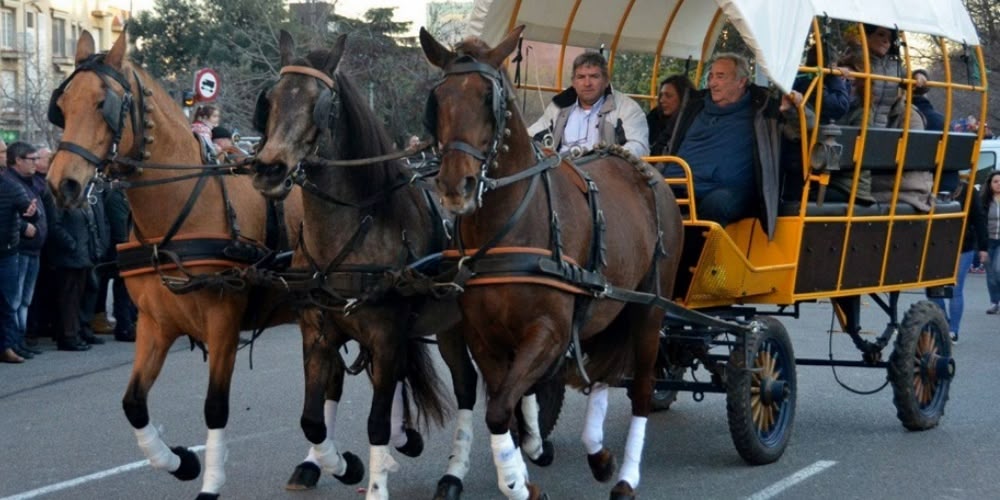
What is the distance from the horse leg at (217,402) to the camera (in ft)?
21.6

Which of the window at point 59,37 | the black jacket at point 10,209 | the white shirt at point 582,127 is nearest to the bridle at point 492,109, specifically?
the white shirt at point 582,127

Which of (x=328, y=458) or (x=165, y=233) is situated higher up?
(x=165, y=233)

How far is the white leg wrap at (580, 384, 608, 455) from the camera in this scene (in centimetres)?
700

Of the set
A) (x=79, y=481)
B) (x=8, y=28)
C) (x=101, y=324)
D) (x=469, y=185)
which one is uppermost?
(x=469, y=185)

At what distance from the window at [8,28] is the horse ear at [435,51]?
4425cm

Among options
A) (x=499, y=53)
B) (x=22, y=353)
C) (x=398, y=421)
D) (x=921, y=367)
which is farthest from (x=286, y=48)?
(x=22, y=353)

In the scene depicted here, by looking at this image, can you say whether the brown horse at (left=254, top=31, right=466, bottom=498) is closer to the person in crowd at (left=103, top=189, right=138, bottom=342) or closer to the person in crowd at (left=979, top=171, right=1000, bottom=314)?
the person in crowd at (left=103, top=189, right=138, bottom=342)

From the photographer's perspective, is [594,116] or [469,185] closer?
[469,185]

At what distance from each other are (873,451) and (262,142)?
428 centimetres

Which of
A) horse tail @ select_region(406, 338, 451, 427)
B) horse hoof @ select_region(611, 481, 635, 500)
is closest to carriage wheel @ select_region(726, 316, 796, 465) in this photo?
horse hoof @ select_region(611, 481, 635, 500)

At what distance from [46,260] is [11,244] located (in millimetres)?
879

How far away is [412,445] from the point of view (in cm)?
761

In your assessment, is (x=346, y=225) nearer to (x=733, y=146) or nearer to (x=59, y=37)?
(x=733, y=146)

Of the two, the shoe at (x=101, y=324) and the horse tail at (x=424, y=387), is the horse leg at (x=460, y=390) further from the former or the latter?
the shoe at (x=101, y=324)
